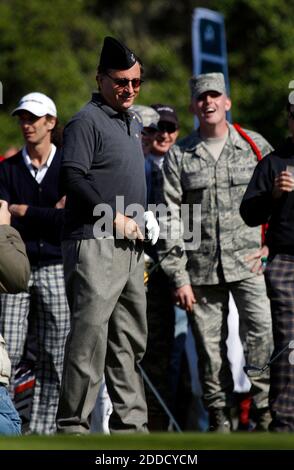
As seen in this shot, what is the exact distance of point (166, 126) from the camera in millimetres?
9266

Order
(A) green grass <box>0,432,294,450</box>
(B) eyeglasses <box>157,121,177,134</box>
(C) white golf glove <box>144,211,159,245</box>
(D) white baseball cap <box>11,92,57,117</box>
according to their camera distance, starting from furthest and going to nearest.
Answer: (B) eyeglasses <box>157,121,177,134</box> < (D) white baseball cap <box>11,92,57,117</box> < (C) white golf glove <box>144,211,159,245</box> < (A) green grass <box>0,432,294,450</box>

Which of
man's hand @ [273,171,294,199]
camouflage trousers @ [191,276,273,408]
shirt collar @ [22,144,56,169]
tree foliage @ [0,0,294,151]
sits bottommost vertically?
camouflage trousers @ [191,276,273,408]

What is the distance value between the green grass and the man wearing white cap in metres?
4.40

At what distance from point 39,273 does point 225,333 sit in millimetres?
1280

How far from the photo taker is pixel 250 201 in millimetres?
7566

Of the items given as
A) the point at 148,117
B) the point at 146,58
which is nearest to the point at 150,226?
the point at 148,117

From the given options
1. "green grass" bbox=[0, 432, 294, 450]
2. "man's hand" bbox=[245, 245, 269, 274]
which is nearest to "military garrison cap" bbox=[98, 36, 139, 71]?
"man's hand" bbox=[245, 245, 269, 274]

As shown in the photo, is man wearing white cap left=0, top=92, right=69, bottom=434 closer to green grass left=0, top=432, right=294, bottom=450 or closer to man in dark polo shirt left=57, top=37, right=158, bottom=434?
man in dark polo shirt left=57, top=37, right=158, bottom=434

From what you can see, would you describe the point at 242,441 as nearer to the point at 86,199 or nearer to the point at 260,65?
the point at 86,199

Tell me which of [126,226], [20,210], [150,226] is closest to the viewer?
[126,226]

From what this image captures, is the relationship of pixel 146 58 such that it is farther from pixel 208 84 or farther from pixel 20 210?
pixel 20 210

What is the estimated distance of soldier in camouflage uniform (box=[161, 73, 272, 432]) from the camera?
8.12 m

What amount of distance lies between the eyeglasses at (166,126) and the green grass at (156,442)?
546 cm
